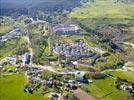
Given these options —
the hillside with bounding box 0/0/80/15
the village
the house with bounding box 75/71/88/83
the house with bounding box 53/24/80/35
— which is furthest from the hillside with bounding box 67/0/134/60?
the house with bounding box 75/71/88/83

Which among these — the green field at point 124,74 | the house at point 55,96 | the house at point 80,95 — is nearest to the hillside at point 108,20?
the green field at point 124,74

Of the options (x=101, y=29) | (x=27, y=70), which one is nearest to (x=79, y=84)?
(x=27, y=70)

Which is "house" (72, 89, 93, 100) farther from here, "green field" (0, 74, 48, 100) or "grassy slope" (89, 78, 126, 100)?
"green field" (0, 74, 48, 100)

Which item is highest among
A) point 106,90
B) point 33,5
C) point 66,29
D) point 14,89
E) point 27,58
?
point 33,5

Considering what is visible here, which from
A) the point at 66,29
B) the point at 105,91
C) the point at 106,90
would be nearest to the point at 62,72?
the point at 106,90

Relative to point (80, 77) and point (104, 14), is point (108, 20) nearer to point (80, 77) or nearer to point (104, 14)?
point (104, 14)
